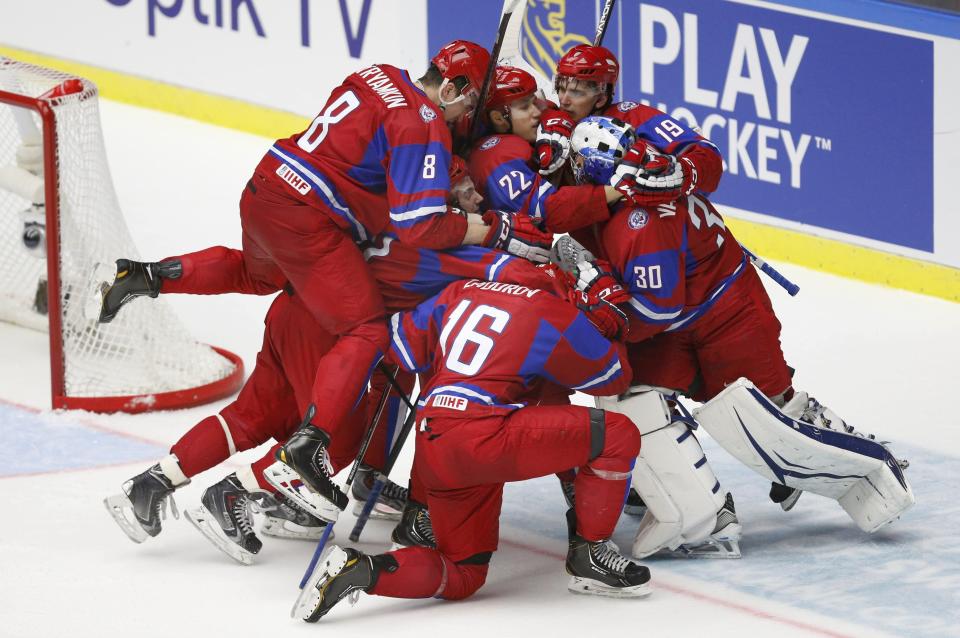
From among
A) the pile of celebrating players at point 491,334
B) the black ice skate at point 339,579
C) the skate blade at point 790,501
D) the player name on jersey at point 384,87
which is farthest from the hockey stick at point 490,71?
the skate blade at point 790,501

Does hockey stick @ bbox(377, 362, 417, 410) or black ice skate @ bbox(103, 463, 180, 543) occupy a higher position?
hockey stick @ bbox(377, 362, 417, 410)

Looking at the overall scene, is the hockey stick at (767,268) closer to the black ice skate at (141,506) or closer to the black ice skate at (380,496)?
the black ice skate at (380,496)

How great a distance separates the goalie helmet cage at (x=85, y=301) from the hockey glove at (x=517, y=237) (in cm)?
176

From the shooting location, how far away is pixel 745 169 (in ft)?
25.7

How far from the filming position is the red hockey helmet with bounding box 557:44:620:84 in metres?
5.18

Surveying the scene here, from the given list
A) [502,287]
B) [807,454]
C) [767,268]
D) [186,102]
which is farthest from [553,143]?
[186,102]

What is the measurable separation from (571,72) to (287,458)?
1428mm

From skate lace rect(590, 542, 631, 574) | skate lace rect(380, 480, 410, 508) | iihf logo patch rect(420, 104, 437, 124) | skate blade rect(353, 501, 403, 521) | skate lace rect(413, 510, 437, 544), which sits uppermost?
iihf logo patch rect(420, 104, 437, 124)

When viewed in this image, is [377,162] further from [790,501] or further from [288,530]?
[790,501]

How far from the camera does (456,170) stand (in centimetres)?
503

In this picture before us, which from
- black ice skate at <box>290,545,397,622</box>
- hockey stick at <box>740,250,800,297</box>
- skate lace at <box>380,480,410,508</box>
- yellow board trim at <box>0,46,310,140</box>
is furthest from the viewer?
yellow board trim at <box>0,46,310,140</box>

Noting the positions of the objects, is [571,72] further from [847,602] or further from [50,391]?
[50,391]

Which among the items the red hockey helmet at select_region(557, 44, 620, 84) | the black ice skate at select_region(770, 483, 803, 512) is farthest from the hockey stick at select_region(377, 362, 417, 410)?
the black ice skate at select_region(770, 483, 803, 512)

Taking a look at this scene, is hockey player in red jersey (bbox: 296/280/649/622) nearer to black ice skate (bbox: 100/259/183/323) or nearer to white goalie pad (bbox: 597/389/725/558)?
white goalie pad (bbox: 597/389/725/558)
